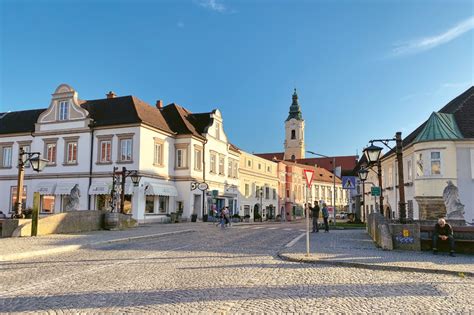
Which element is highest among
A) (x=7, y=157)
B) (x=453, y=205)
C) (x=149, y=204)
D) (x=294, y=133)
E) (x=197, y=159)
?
(x=294, y=133)

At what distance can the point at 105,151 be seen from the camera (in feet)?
122

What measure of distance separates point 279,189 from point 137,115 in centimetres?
3645

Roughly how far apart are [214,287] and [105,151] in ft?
102

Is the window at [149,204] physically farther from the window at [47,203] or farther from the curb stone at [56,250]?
the curb stone at [56,250]

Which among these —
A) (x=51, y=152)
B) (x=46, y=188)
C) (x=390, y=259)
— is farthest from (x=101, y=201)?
(x=390, y=259)

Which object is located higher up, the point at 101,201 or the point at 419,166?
the point at 419,166

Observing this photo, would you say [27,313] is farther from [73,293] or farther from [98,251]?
[98,251]

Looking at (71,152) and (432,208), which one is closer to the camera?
(432,208)

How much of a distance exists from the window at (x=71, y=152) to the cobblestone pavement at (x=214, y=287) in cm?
2713

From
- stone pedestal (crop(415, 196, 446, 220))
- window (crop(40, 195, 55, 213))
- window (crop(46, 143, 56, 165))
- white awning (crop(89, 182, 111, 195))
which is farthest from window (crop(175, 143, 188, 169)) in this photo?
stone pedestal (crop(415, 196, 446, 220))

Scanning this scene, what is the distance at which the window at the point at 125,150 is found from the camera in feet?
118

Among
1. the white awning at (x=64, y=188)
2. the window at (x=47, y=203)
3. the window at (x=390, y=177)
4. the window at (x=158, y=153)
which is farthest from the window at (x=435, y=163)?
the window at (x=47, y=203)

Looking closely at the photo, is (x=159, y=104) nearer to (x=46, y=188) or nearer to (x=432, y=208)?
(x=46, y=188)

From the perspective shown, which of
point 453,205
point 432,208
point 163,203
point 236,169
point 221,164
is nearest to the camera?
point 453,205
